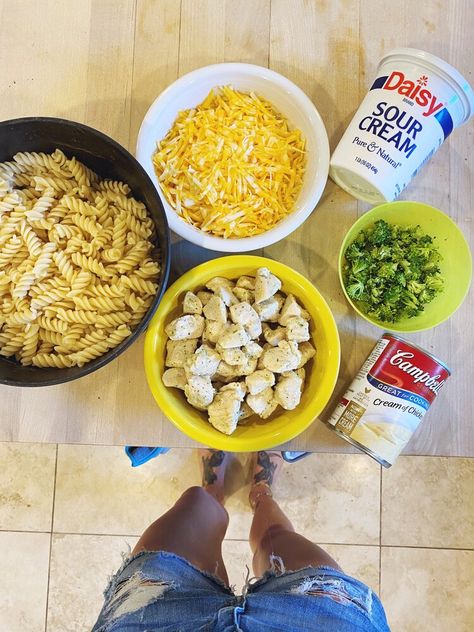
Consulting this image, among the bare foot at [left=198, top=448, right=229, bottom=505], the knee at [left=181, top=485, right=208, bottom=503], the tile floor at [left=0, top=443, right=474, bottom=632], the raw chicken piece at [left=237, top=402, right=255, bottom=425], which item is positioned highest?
the raw chicken piece at [left=237, top=402, right=255, bottom=425]

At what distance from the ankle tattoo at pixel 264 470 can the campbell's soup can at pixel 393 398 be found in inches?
20.4

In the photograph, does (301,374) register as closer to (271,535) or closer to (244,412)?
(244,412)

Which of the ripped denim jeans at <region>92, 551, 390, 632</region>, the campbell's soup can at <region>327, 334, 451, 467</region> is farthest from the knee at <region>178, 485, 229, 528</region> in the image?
the campbell's soup can at <region>327, 334, 451, 467</region>

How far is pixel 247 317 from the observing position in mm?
812

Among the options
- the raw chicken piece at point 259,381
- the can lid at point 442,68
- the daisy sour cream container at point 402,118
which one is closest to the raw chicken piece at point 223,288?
the raw chicken piece at point 259,381

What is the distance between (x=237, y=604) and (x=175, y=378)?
1.20 feet

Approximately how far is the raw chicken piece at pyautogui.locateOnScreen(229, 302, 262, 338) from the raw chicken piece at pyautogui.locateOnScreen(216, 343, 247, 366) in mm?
32

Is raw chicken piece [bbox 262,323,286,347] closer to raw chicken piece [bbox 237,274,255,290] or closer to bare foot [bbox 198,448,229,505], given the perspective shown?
raw chicken piece [bbox 237,274,255,290]

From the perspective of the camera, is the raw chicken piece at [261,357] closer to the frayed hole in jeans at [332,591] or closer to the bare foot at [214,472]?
the frayed hole in jeans at [332,591]

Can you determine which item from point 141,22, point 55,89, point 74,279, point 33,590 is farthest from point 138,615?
point 141,22

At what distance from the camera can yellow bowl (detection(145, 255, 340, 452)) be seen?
0.82 m

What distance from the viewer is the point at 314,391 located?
2.73 feet

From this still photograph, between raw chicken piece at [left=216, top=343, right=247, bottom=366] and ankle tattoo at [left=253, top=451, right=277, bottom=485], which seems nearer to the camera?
raw chicken piece at [left=216, top=343, right=247, bottom=366]

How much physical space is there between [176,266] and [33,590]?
1.02m
